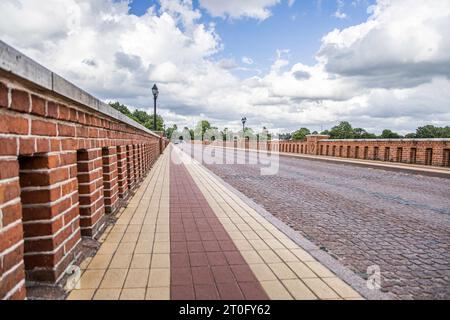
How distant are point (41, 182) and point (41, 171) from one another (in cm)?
9

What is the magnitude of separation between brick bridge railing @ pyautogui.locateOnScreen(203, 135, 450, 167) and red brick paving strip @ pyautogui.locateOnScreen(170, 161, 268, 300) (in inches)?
622

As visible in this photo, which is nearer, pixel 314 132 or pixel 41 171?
pixel 41 171

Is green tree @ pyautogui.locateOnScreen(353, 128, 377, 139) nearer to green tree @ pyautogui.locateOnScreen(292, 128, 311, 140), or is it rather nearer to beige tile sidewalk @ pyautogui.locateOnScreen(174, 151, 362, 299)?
green tree @ pyautogui.locateOnScreen(292, 128, 311, 140)

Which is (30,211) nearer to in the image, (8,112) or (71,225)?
(71,225)

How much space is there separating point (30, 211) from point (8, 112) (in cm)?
94

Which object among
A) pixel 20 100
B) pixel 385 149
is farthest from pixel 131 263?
pixel 385 149

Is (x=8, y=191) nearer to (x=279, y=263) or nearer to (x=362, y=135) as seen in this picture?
(x=279, y=263)

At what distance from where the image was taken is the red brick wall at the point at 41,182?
6.52ft

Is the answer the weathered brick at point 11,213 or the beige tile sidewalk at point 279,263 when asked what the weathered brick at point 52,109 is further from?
the beige tile sidewalk at point 279,263

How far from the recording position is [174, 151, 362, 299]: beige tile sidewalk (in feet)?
9.70

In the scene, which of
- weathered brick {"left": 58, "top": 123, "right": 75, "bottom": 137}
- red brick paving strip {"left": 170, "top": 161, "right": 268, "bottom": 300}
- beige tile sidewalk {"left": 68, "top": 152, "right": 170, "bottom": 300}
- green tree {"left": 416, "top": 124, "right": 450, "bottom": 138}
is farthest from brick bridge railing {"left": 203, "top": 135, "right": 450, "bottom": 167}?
green tree {"left": 416, "top": 124, "right": 450, "bottom": 138}

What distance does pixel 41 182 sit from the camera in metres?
2.59

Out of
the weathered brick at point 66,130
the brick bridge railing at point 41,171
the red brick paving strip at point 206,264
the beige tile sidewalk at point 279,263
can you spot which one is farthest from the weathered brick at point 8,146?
the beige tile sidewalk at point 279,263

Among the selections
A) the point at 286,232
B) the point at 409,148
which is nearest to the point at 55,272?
the point at 286,232
